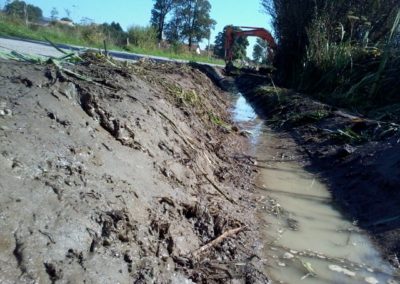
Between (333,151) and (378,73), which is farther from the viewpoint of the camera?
(378,73)

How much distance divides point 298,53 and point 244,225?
12.9 m

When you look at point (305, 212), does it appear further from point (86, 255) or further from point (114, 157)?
point (86, 255)

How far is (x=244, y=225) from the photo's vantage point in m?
3.92

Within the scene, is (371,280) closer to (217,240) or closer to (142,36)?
(217,240)

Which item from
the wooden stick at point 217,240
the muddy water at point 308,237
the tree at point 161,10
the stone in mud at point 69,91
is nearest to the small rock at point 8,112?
the stone in mud at point 69,91

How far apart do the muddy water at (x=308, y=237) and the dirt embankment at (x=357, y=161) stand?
18cm

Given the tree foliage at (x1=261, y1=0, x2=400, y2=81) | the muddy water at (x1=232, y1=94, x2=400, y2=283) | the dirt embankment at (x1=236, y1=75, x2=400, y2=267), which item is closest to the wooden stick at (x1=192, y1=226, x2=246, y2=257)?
the muddy water at (x1=232, y1=94, x2=400, y2=283)

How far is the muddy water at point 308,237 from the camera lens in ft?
11.4

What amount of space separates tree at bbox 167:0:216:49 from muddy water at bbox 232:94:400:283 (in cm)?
5966

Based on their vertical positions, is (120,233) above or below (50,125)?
below

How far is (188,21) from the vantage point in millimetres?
64562

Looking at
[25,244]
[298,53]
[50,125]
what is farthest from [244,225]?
[298,53]

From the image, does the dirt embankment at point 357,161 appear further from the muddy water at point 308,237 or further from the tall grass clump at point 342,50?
the tall grass clump at point 342,50

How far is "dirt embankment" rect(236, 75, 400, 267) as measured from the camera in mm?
4484
